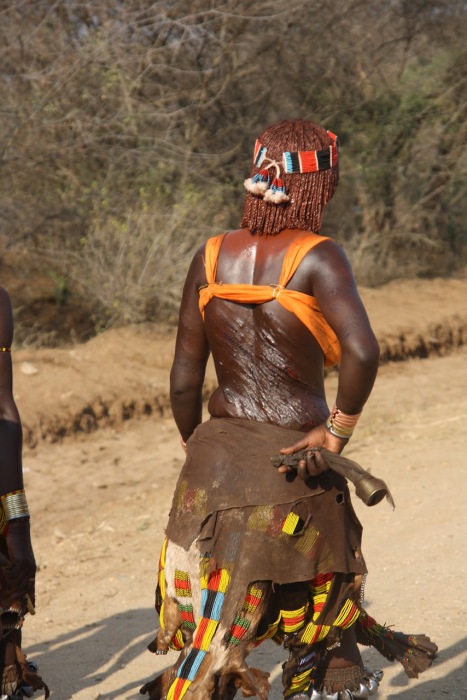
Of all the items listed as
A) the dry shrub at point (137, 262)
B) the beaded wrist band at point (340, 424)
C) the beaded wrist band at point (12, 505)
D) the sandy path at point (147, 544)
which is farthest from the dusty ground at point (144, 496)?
the beaded wrist band at point (340, 424)

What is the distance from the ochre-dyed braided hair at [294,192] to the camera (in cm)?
307

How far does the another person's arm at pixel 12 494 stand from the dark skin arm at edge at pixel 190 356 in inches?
20.6

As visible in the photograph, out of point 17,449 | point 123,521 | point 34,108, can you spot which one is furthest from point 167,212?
point 17,449

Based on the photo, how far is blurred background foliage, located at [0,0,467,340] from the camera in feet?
41.4

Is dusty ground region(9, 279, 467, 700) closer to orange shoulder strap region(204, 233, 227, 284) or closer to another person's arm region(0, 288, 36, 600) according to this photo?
another person's arm region(0, 288, 36, 600)

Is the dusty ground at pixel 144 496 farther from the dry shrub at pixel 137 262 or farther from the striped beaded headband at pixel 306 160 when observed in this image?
the striped beaded headband at pixel 306 160

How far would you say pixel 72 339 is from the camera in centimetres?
1298

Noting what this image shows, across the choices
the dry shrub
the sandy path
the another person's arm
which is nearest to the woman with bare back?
the another person's arm

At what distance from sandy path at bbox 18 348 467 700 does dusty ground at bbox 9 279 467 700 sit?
0.5 inches

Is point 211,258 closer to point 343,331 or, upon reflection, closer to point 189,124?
point 343,331

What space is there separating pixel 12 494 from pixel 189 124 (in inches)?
474

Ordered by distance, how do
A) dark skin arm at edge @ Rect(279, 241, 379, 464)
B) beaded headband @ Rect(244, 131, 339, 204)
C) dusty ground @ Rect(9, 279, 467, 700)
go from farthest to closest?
dusty ground @ Rect(9, 279, 467, 700), beaded headband @ Rect(244, 131, 339, 204), dark skin arm at edge @ Rect(279, 241, 379, 464)

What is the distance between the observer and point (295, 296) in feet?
9.80

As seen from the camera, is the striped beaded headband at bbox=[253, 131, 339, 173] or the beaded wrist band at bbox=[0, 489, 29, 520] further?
the beaded wrist band at bbox=[0, 489, 29, 520]
